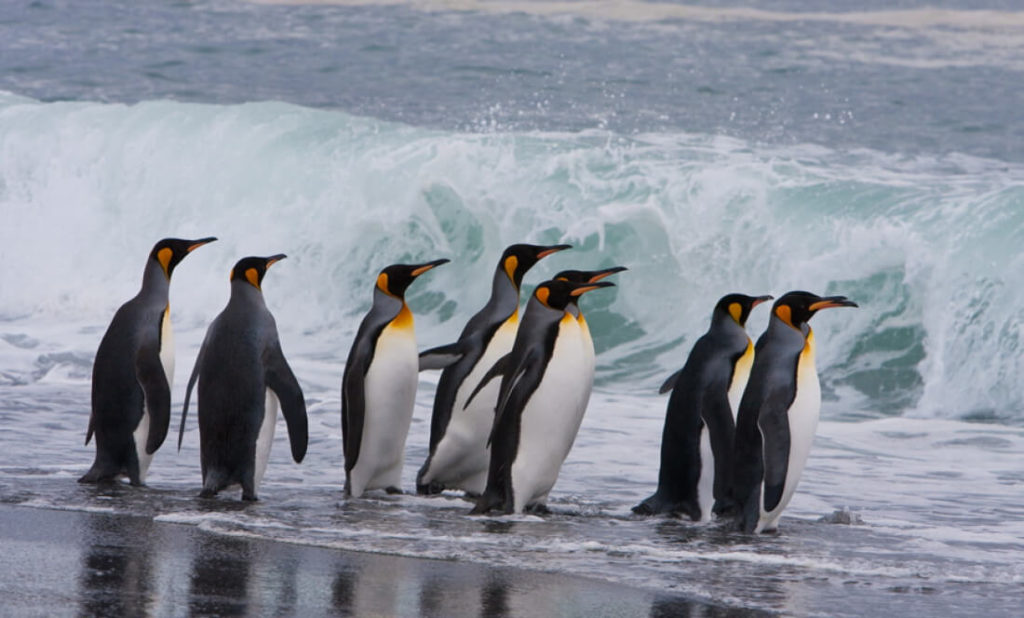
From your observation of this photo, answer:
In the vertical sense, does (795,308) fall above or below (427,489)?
above

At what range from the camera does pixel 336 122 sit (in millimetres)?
15195

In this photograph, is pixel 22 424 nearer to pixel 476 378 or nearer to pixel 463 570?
pixel 476 378

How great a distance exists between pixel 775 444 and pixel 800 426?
145mm

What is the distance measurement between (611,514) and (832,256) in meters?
6.04

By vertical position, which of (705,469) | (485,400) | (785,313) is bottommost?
(705,469)

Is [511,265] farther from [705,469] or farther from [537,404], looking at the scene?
[705,469]

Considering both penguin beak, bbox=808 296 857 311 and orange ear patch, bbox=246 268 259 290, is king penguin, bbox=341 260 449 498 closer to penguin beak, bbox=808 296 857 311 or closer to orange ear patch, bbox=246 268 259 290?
orange ear patch, bbox=246 268 259 290

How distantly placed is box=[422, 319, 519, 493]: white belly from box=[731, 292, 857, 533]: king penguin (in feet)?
3.42

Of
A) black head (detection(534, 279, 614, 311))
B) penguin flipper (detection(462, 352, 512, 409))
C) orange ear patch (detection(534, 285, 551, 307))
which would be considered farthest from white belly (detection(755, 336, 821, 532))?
penguin flipper (detection(462, 352, 512, 409))

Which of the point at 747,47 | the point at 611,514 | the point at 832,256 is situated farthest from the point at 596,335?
the point at 747,47

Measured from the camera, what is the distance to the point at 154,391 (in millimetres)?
6020

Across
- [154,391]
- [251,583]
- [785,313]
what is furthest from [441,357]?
[251,583]

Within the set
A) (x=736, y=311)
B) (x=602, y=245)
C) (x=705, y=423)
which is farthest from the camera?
(x=602, y=245)

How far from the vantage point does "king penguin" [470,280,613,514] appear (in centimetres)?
583
